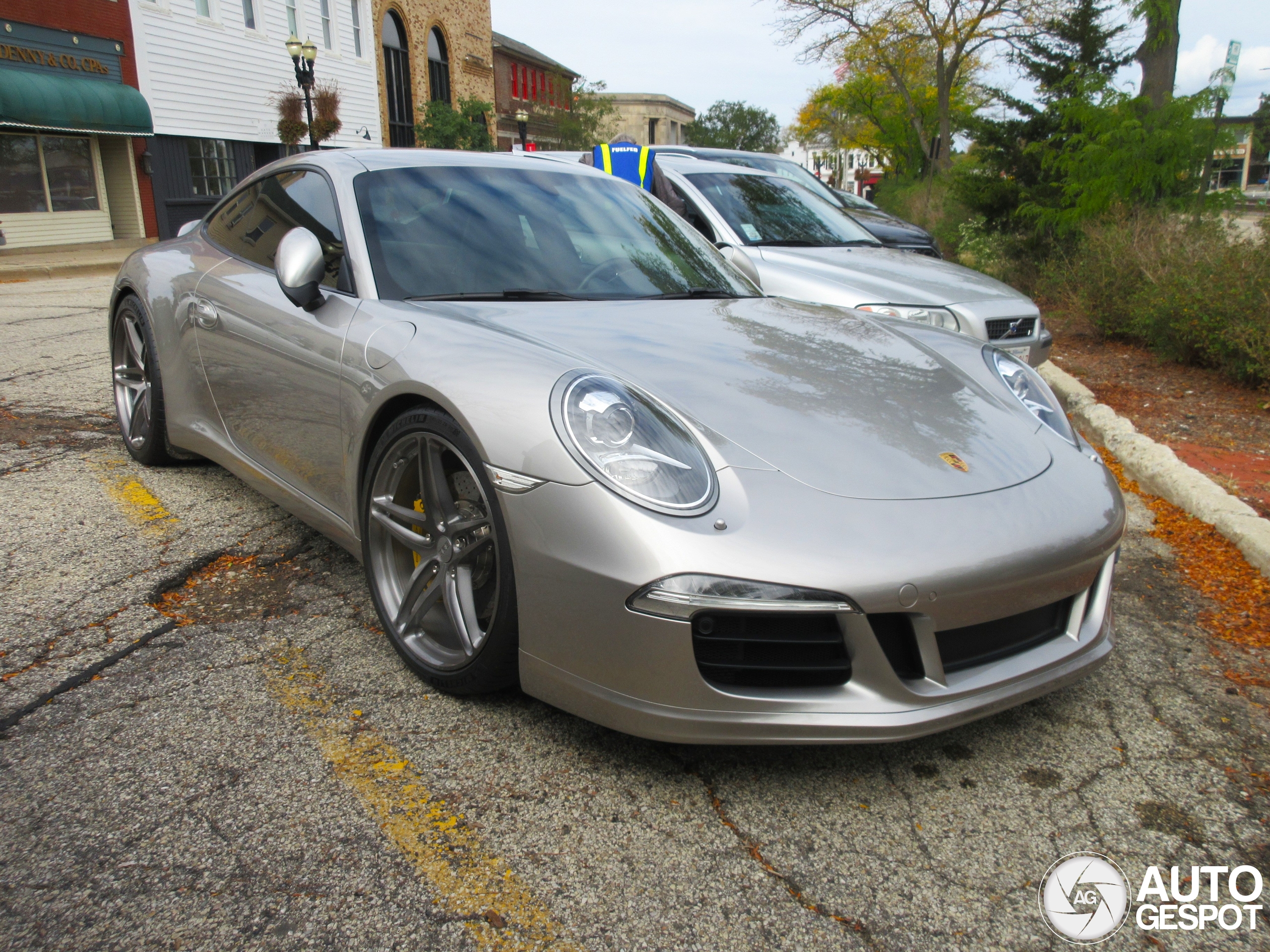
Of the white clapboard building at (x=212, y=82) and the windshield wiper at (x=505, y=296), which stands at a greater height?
the white clapboard building at (x=212, y=82)

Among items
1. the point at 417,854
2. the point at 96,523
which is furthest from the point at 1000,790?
the point at 96,523

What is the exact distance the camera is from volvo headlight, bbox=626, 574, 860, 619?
189cm

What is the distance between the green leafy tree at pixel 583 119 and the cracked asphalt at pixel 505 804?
4887cm

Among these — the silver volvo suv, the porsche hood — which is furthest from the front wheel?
the silver volvo suv

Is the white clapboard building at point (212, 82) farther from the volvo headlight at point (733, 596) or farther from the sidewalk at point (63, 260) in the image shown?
the volvo headlight at point (733, 596)

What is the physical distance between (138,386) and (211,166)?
2164 centimetres

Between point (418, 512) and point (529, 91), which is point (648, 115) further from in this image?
point (418, 512)

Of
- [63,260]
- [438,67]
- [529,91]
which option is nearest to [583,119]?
[529,91]

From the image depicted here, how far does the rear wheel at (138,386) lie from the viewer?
4.08 m

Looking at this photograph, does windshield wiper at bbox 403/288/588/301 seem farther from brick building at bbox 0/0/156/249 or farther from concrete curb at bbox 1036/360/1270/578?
brick building at bbox 0/0/156/249

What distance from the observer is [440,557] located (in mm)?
2455

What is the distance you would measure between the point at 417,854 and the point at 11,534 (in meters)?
Answer: 2.55

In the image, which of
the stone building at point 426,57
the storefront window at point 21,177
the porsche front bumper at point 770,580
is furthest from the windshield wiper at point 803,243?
the stone building at point 426,57

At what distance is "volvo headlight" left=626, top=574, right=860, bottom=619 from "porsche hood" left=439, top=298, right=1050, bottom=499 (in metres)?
0.29
